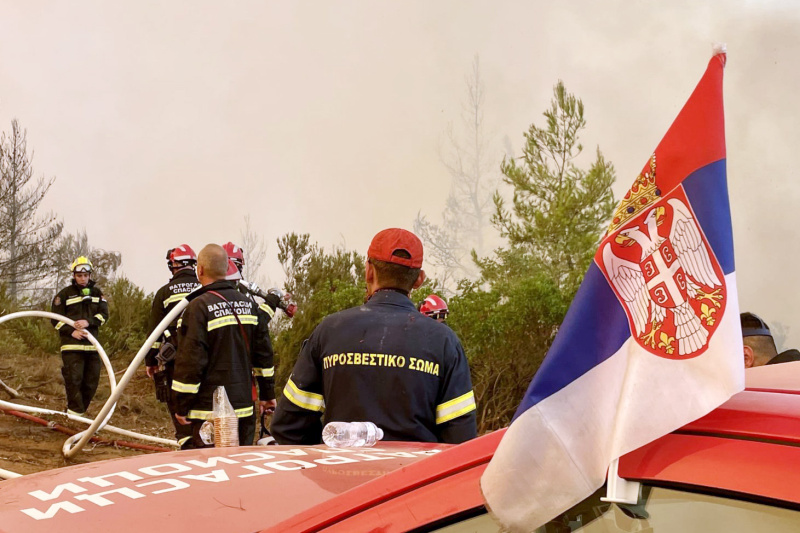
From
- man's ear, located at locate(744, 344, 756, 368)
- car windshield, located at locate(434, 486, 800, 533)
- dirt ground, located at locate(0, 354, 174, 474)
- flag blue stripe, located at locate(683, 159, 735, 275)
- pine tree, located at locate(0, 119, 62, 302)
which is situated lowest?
dirt ground, located at locate(0, 354, 174, 474)

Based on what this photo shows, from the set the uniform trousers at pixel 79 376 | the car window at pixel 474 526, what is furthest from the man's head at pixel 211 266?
the uniform trousers at pixel 79 376

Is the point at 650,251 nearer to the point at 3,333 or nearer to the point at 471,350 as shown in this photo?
the point at 471,350

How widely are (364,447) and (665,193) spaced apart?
1.48 meters

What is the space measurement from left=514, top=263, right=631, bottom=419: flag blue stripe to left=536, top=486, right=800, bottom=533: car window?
0.17 meters

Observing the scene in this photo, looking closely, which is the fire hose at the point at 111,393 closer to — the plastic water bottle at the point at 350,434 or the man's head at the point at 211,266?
the man's head at the point at 211,266

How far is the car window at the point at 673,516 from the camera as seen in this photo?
1.03 metres

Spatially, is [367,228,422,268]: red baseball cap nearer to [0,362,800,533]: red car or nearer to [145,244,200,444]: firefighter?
[0,362,800,533]: red car

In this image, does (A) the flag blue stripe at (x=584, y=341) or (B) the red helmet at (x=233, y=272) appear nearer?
(A) the flag blue stripe at (x=584, y=341)

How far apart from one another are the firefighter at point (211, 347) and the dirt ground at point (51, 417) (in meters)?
3.44

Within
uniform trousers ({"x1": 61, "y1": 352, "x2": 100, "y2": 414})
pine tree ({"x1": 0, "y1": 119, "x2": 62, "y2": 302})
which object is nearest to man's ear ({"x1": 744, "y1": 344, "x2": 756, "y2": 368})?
uniform trousers ({"x1": 61, "y1": 352, "x2": 100, "y2": 414})

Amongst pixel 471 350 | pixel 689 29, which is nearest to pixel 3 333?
pixel 471 350

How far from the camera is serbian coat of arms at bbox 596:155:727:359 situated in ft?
3.71

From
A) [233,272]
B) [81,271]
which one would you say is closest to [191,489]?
[233,272]

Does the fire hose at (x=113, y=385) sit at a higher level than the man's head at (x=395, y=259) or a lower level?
lower
